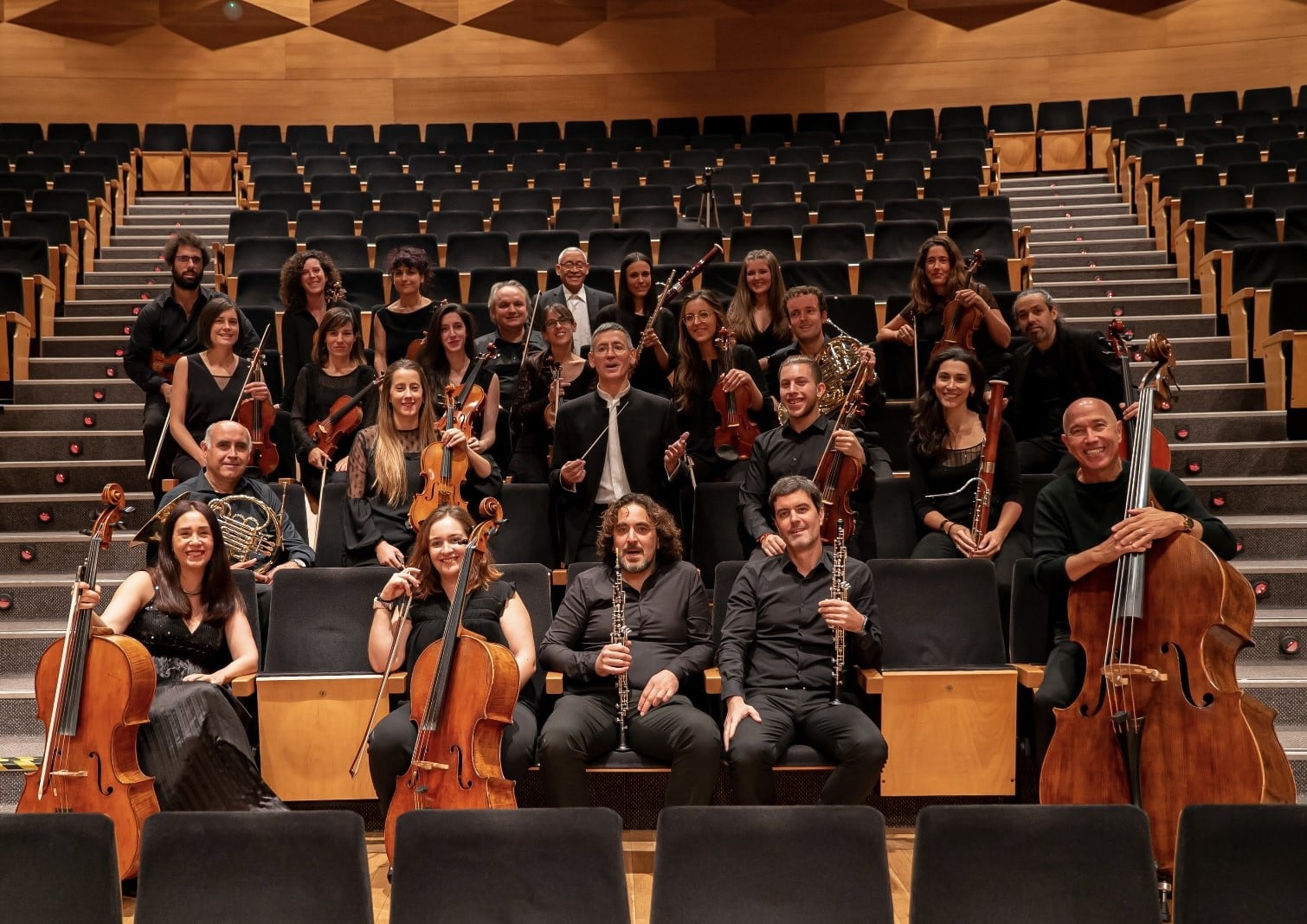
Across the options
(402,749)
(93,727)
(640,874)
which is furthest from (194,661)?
(640,874)

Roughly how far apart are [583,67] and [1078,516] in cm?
724

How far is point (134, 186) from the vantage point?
24.5ft

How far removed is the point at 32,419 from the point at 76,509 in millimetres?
733

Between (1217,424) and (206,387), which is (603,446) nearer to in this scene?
(206,387)

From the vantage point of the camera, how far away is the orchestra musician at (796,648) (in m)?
2.48

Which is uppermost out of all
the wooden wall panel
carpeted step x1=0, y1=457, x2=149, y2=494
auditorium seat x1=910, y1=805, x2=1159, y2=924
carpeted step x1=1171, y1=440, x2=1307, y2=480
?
the wooden wall panel

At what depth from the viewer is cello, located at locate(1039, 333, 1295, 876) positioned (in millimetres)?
2035

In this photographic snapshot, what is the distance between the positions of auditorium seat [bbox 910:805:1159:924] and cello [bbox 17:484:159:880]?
4.74 feet

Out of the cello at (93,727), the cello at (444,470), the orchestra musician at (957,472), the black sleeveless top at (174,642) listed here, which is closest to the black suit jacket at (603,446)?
the cello at (444,470)

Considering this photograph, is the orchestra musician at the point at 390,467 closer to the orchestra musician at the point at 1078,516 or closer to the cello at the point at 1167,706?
the orchestra musician at the point at 1078,516

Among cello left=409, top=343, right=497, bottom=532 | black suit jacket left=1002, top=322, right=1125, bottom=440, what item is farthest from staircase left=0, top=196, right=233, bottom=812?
black suit jacket left=1002, top=322, right=1125, bottom=440

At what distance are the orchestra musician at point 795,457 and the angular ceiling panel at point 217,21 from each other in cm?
722

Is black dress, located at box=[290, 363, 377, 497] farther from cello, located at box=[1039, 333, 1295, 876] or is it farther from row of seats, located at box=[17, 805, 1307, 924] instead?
cello, located at box=[1039, 333, 1295, 876]

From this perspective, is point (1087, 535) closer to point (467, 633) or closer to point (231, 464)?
point (467, 633)
